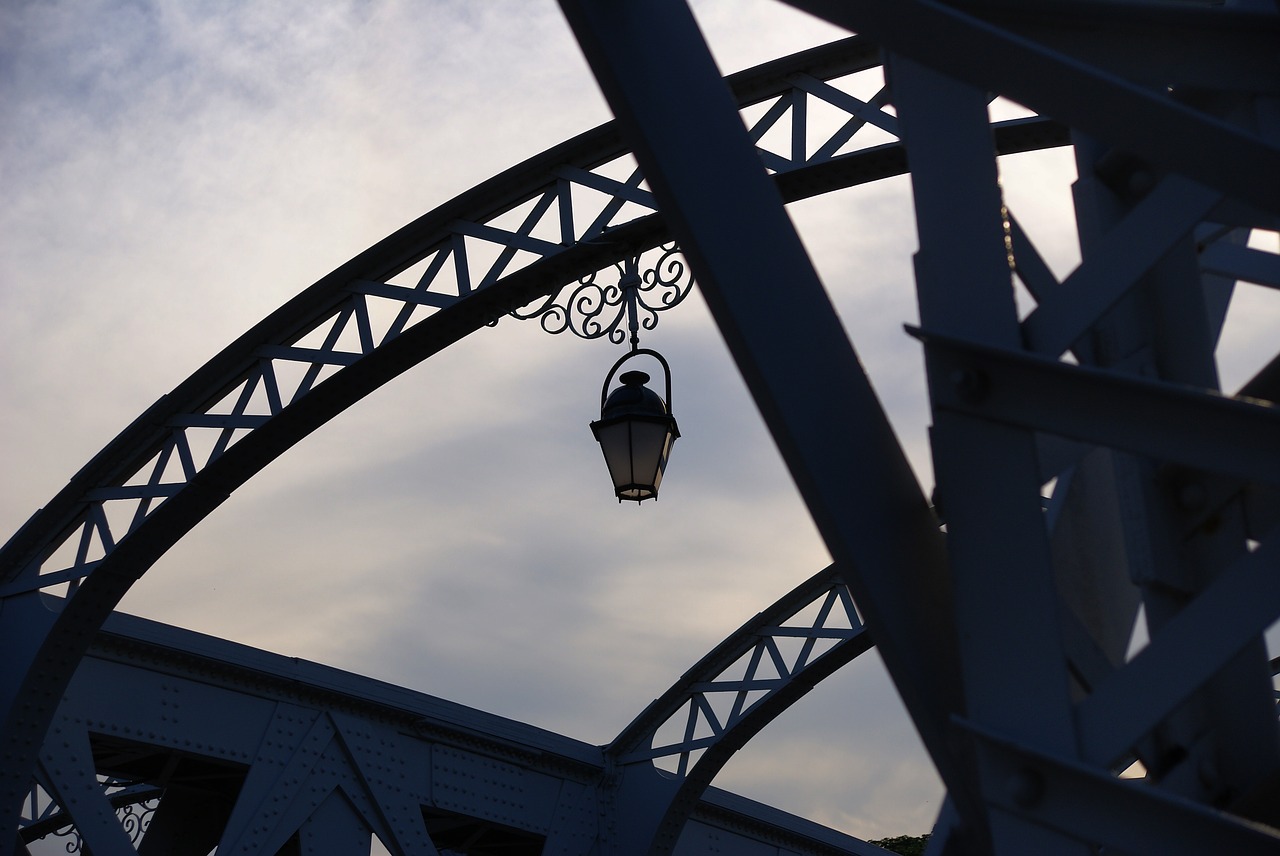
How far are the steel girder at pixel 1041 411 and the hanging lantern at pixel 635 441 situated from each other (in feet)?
14.5

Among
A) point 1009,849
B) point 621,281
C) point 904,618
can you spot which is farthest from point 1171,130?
point 621,281

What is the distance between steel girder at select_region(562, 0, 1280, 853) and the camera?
1896 mm

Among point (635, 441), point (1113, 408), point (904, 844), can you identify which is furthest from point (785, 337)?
point (904, 844)

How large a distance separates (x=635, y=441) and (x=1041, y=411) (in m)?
5.03

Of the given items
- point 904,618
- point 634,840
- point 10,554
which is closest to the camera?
point 904,618

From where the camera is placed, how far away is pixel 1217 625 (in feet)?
6.18

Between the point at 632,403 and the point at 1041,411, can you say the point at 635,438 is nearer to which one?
the point at 632,403

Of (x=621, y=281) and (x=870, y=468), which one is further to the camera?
(x=621, y=281)

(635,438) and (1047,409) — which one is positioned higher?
(635,438)

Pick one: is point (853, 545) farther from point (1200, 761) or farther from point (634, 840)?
point (634, 840)

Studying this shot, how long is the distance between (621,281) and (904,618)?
6.09 meters

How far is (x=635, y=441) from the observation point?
23.1 ft

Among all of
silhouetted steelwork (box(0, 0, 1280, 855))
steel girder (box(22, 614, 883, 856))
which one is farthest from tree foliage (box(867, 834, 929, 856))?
silhouetted steelwork (box(0, 0, 1280, 855))

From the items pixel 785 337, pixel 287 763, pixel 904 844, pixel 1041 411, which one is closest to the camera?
pixel 1041 411
